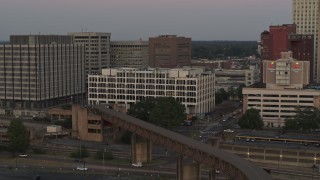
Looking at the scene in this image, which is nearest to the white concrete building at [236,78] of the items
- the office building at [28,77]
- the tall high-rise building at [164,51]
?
the tall high-rise building at [164,51]

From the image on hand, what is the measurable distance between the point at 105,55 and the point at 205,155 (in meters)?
101

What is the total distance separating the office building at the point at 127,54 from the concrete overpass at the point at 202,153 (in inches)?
3449

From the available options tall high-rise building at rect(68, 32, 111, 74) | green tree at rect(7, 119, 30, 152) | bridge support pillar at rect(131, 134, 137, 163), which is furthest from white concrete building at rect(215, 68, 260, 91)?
bridge support pillar at rect(131, 134, 137, 163)

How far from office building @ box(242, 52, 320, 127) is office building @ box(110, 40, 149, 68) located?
6571 centimetres

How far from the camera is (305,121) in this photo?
260 feet

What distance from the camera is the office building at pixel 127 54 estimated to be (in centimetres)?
15300

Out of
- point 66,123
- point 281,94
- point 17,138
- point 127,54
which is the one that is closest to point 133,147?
point 17,138

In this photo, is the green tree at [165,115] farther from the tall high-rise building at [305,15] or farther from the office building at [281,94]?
the tall high-rise building at [305,15]

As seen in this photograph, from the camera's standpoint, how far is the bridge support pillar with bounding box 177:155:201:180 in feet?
170

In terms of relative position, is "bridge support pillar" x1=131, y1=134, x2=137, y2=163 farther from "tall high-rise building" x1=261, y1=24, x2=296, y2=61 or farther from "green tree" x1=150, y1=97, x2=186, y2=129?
"tall high-rise building" x1=261, y1=24, x2=296, y2=61

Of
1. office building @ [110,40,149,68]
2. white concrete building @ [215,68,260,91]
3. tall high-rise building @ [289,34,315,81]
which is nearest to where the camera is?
tall high-rise building @ [289,34,315,81]

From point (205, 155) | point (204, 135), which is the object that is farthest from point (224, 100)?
point (205, 155)

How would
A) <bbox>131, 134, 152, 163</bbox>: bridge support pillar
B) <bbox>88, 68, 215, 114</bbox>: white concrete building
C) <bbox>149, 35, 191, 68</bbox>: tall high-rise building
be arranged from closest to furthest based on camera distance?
<bbox>131, 134, 152, 163</bbox>: bridge support pillar
<bbox>88, 68, 215, 114</bbox>: white concrete building
<bbox>149, 35, 191, 68</bbox>: tall high-rise building

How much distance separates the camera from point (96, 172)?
60.0m
